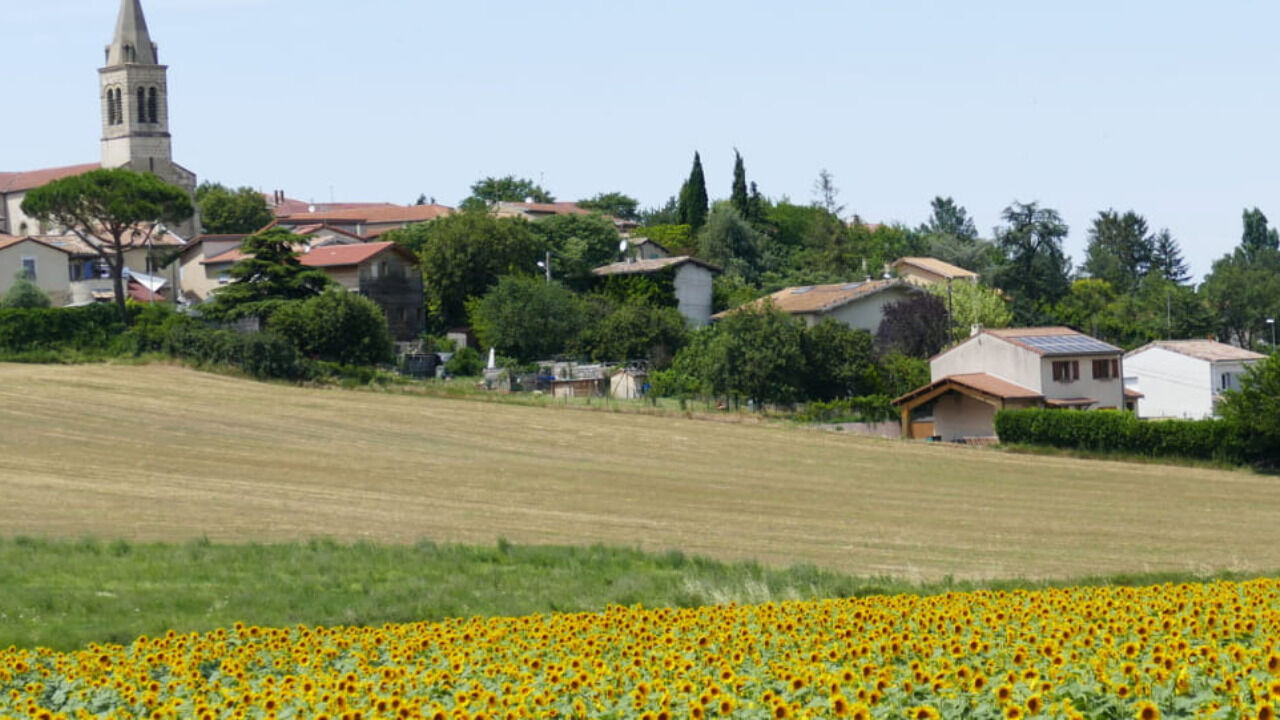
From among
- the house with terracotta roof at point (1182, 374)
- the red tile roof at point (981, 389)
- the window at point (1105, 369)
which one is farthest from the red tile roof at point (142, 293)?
the house with terracotta roof at point (1182, 374)

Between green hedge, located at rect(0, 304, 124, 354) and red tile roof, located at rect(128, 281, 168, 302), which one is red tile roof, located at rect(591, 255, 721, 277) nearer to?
red tile roof, located at rect(128, 281, 168, 302)

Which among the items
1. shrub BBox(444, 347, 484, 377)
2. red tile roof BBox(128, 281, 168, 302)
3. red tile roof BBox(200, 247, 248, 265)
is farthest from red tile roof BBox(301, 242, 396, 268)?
red tile roof BBox(128, 281, 168, 302)

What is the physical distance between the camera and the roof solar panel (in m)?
75.8

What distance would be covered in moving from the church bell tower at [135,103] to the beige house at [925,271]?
6382 cm

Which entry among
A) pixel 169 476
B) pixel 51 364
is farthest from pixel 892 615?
pixel 51 364

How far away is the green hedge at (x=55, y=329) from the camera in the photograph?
79.6 meters

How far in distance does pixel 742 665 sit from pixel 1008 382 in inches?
2530

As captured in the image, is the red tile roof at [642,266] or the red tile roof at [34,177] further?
the red tile roof at [34,177]

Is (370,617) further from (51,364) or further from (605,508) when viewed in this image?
(51,364)

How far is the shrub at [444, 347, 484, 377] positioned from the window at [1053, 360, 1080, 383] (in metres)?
32.7

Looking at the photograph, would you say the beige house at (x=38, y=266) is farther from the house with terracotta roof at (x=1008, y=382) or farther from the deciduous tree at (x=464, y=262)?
the house with terracotta roof at (x=1008, y=382)

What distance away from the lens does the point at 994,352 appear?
3051 inches

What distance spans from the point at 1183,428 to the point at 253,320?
159 ft

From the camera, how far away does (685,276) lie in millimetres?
112375
